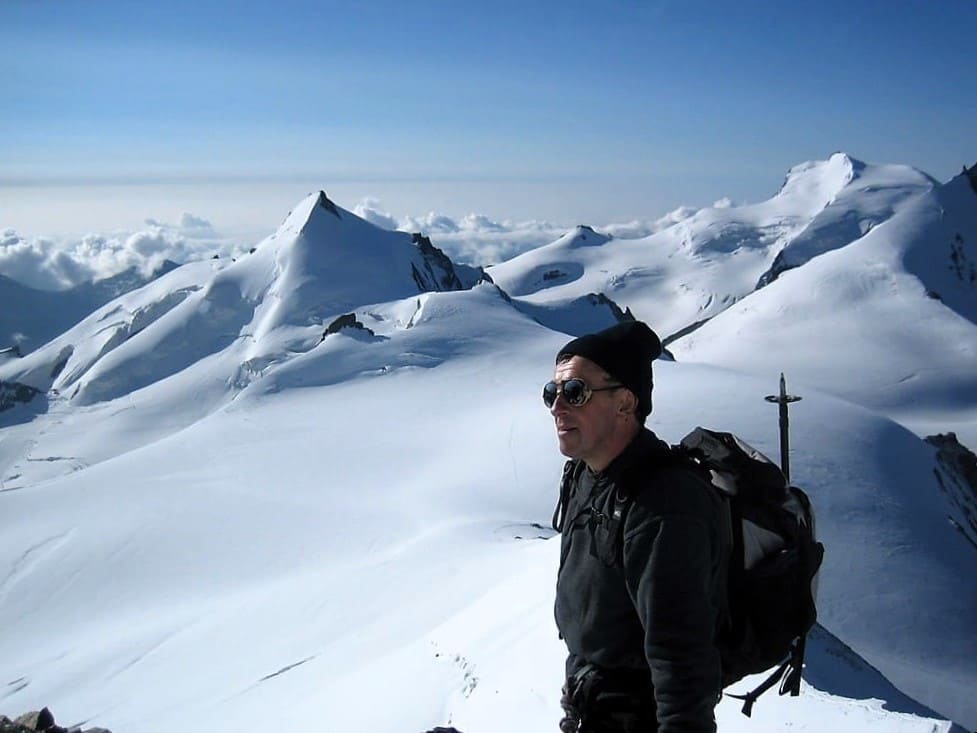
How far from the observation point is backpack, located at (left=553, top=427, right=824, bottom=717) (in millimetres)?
3381

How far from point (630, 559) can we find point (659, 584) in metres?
0.15

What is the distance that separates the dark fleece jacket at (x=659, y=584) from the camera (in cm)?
302

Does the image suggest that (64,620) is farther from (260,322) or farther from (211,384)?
(260,322)

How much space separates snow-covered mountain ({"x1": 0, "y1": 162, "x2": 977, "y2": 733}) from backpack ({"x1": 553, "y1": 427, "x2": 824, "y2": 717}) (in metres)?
3.38

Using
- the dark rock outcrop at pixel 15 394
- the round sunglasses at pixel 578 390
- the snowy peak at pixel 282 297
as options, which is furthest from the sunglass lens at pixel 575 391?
the dark rock outcrop at pixel 15 394

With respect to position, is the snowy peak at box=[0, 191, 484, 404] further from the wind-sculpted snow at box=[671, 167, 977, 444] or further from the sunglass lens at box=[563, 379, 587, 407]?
the sunglass lens at box=[563, 379, 587, 407]

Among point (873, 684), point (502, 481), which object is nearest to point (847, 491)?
point (502, 481)

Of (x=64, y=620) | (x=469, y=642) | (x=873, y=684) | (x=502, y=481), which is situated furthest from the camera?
(x=502, y=481)

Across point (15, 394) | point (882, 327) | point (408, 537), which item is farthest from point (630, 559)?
point (15, 394)

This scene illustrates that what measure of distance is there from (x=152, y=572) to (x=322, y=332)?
46.5m

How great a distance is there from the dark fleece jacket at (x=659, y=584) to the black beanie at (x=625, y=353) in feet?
0.72

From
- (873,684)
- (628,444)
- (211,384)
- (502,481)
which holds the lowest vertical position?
(211,384)

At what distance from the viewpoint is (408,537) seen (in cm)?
2259

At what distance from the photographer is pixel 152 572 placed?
23.7 meters
